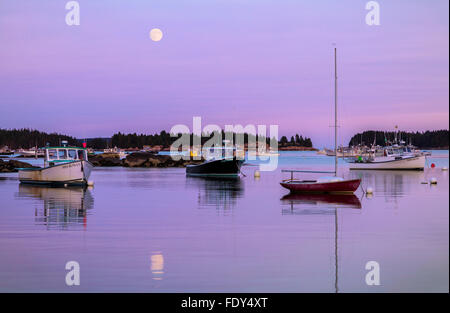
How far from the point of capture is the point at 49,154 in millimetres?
51000

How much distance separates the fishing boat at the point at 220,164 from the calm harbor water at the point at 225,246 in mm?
36991

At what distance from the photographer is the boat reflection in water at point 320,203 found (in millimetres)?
30873

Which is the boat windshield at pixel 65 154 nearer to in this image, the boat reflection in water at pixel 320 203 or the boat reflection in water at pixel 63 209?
the boat reflection in water at pixel 63 209

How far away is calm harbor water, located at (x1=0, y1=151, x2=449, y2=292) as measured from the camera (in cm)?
1444

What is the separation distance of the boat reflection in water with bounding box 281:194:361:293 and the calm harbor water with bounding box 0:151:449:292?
12 cm

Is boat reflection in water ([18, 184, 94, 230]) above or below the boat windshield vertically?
below

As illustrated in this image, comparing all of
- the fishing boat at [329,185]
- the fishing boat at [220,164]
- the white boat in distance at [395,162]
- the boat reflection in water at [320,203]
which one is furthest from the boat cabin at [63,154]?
the white boat in distance at [395,162]

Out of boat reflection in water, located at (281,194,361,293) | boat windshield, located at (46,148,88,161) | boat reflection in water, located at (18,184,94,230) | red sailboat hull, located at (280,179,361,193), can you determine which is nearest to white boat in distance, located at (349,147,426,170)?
boat reflection in water, located at (281,194,361,293)

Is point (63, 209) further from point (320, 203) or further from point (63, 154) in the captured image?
point (63, 154)

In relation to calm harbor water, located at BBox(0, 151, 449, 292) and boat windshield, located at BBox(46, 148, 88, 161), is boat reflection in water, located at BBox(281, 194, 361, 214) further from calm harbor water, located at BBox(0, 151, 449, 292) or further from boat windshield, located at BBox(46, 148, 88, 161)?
boat windshield, located at BBox(46, 148, 88, 161)

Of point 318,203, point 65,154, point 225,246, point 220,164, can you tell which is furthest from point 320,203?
point 220,164

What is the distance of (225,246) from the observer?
19.9m
